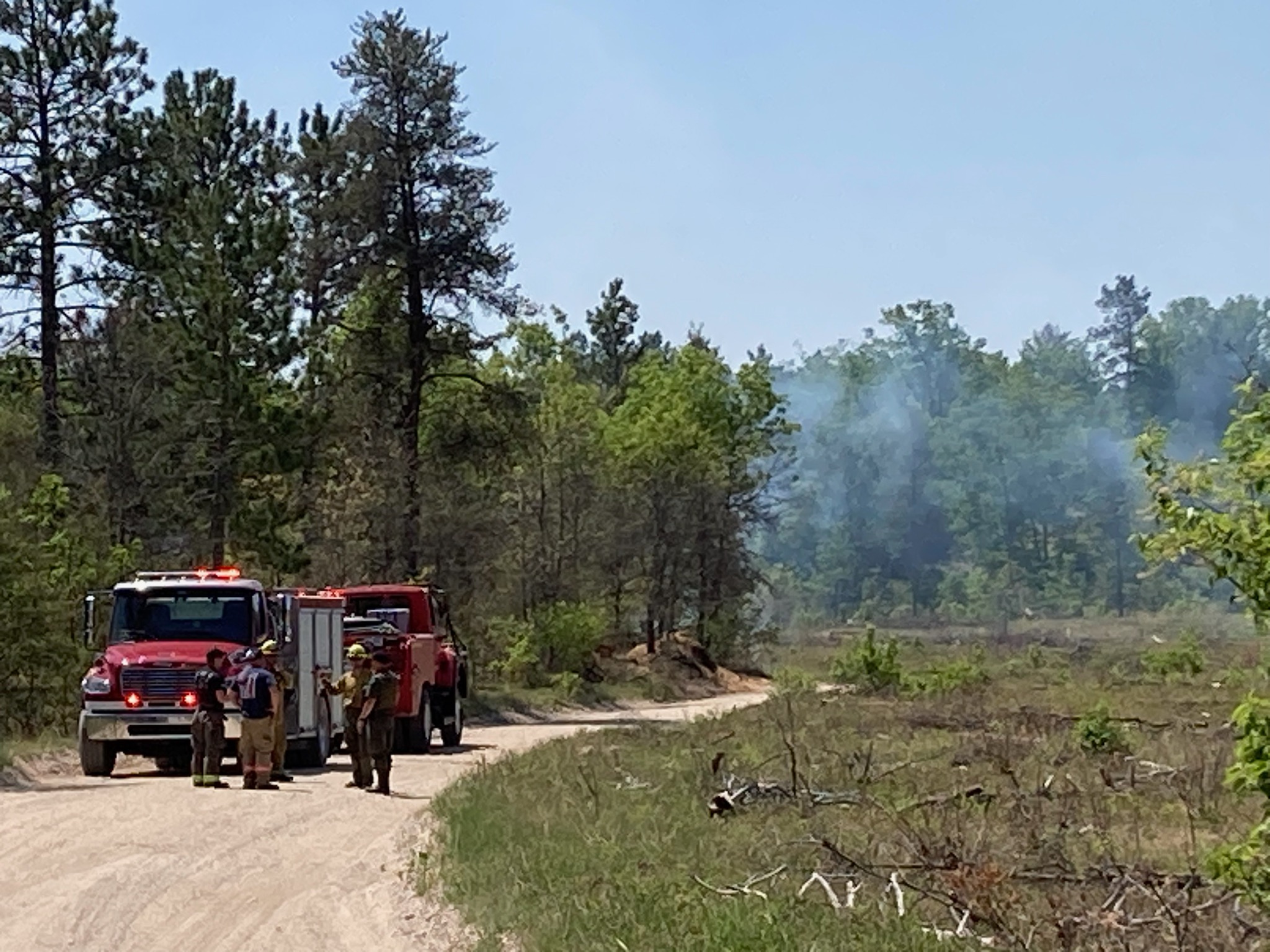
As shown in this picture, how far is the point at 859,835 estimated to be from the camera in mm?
Answer: 14461

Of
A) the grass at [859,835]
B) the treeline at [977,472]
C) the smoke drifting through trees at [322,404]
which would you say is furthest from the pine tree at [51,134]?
the treeline at [977,472]

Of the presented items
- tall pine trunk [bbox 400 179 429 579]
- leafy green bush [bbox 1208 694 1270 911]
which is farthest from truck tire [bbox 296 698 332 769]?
tall pine trunk [bbox 400 179 429 579]

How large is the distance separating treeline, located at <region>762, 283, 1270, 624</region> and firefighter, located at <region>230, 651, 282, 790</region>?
66.4m

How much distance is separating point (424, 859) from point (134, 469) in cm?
2570

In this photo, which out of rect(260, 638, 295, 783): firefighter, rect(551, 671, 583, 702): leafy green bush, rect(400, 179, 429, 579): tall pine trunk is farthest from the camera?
rect(551, 671, 583, 702): leafy green bush

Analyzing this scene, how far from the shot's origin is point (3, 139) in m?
35.4

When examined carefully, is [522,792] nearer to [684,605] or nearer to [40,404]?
[40,404]

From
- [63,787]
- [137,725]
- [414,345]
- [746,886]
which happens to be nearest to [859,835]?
[746,886]

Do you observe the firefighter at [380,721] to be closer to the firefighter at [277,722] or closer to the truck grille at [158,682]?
the firefighter at [277,722]

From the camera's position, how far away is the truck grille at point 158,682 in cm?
2255

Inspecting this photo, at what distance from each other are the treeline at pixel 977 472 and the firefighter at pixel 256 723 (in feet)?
218

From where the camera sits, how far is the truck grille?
2255cm

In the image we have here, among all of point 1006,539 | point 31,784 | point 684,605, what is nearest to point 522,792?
point 31,784

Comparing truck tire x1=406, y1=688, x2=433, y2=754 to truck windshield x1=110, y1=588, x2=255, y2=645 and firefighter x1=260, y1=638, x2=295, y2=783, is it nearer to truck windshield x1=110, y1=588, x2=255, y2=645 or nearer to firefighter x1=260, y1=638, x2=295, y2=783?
truck windshield x1=110, y1=588, x2=255, y2=645
